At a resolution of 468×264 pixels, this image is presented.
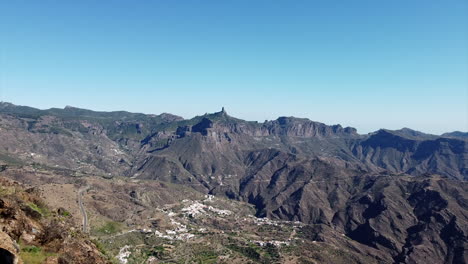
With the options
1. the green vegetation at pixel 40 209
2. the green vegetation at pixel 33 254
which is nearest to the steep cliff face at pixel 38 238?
the green vegetation at pixel 33 254

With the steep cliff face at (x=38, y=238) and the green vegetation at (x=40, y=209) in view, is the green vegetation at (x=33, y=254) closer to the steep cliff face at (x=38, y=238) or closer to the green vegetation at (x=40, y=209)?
the steep cliff face at (x=38, y=238)

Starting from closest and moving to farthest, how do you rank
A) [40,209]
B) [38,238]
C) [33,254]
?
[33,254], [38,238], [40,209]

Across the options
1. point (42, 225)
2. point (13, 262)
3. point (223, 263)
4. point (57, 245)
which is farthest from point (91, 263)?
point (223, 263)

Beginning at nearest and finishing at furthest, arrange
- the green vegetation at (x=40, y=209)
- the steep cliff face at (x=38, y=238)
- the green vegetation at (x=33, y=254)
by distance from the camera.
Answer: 1. the green vegetation at (x=33, y=254)
2. the steep cliff face at (x=38, y=238)
3. the green vegetation at (x=40, y=209)

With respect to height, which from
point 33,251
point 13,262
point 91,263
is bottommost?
point 91,263

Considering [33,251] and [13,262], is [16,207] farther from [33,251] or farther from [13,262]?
[13,262]

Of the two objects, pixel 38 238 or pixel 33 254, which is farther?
pixel 38 238

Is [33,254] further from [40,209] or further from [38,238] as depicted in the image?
[40,209]

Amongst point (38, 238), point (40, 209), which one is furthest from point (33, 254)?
point (40, 209)
